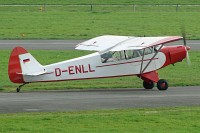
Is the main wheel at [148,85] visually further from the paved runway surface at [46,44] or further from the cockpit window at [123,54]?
the paved runway surface at [46,44]

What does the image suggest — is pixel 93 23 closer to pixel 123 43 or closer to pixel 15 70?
pixel 123 43

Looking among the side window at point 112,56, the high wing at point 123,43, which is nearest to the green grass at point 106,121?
the high wing at point 123,43

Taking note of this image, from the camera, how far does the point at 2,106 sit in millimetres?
27984

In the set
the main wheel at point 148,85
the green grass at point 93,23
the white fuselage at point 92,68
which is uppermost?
the green grass at point 93,23

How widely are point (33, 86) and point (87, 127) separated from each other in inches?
397

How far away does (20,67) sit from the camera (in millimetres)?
31141

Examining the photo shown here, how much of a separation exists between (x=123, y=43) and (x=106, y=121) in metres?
9.35

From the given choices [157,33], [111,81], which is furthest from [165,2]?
[111,81]

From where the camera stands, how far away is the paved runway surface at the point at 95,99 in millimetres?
28000

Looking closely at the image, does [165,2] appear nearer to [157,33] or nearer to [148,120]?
[157,33]

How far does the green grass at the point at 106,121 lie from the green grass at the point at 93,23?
26.6m

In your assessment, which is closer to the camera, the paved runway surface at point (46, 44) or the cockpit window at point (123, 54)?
the cockpit window at point (123, 54)

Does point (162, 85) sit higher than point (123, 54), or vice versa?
point (123, 54)

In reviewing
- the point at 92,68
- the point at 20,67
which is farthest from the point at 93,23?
the point at 20,67
